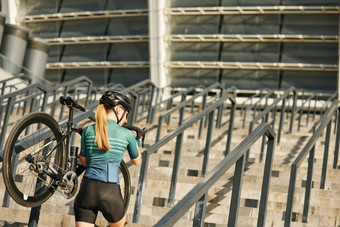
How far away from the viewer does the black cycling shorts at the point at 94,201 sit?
4516mm

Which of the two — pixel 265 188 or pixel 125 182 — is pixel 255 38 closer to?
pixel 125 182

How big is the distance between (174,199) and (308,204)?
4.93 feet

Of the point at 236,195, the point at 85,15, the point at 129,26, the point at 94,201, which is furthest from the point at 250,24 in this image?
the point at 94,201

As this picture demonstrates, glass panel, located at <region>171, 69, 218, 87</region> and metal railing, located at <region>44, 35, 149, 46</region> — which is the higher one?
metal railing, located at <region>44, 35, 149, 46</region>

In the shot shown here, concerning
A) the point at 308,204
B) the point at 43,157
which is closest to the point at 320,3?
the point at 308,204

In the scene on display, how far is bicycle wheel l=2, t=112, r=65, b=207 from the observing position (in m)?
4.90

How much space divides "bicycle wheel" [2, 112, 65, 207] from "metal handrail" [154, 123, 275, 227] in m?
1.21

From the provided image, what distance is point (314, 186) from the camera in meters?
7.77

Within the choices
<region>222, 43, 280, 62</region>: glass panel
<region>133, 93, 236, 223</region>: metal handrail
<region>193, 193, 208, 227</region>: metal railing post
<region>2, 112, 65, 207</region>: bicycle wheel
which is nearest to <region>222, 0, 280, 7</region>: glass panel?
<region>222, 43, 280, 62</region>: glass panel

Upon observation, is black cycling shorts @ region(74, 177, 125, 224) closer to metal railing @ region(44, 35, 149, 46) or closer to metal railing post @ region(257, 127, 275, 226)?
metal railing post @ region(257, 127, 275, 226)

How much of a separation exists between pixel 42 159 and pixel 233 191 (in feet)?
4.50

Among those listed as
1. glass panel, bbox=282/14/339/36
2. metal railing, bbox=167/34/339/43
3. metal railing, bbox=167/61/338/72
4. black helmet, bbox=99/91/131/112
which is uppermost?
glass panel, bbox=282/14/339/36

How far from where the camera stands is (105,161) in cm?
464

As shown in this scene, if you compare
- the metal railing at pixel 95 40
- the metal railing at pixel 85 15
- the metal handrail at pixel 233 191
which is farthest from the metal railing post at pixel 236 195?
the metal railing at pixel 85 15
